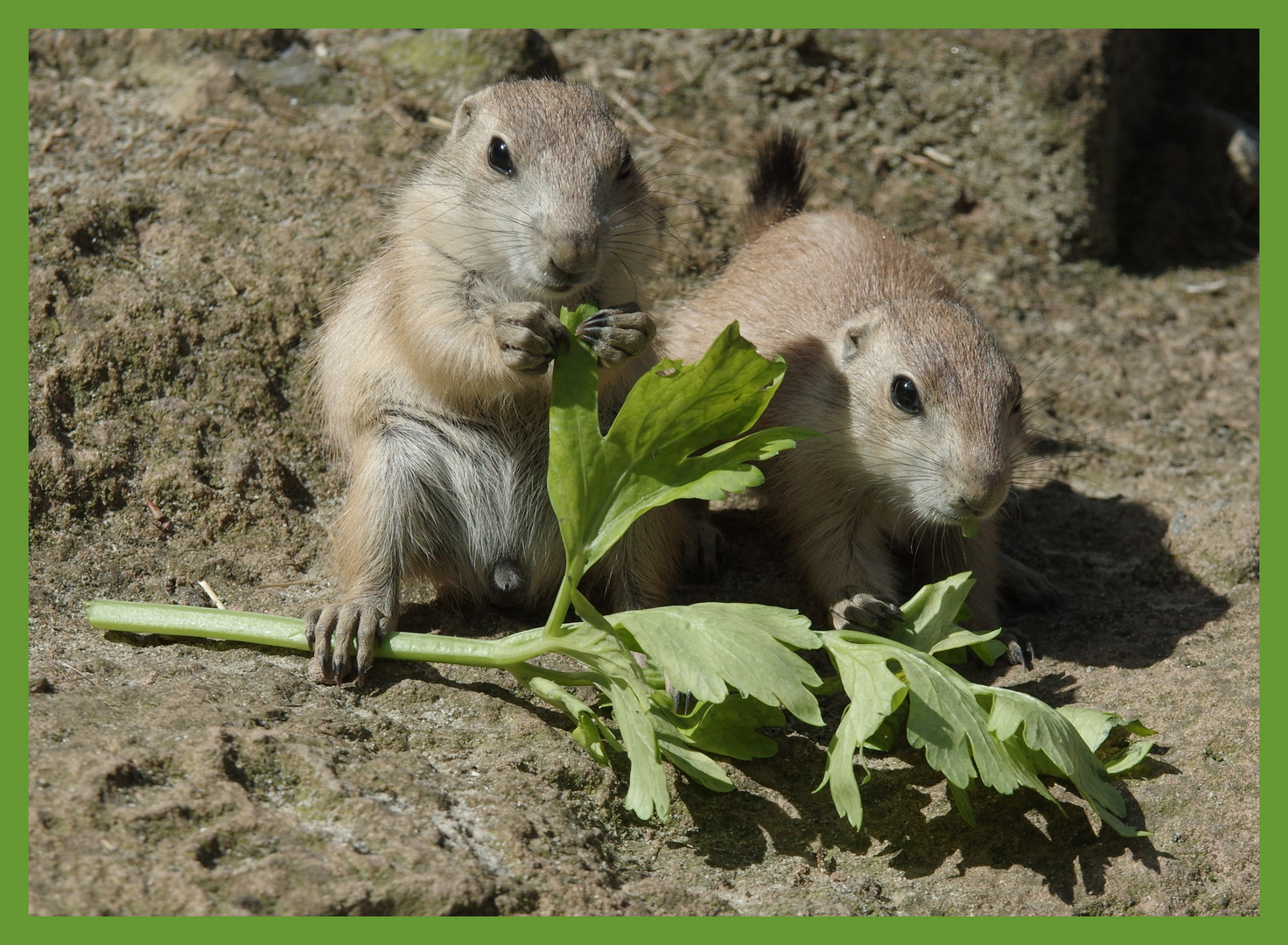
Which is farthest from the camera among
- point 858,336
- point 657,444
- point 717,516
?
point 717,516

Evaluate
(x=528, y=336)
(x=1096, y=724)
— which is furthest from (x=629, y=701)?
(x=1096, y=724)

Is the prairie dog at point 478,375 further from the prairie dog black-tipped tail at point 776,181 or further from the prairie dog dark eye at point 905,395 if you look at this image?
the prairie dog black-tipped tail at point 776,181

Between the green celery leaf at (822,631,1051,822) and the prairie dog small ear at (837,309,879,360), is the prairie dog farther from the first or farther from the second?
the green celery leaf at (822,631,1051,822)

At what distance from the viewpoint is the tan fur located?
450cm

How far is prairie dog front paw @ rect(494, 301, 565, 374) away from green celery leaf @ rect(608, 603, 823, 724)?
0.90 meters

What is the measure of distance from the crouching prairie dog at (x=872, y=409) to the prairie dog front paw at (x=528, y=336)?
1457 millimetres

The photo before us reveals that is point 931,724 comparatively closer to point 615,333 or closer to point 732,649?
point 732,649

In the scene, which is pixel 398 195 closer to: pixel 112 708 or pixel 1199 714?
pixel 112 708

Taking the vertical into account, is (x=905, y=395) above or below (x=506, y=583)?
above

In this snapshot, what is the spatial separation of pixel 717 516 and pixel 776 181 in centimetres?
182

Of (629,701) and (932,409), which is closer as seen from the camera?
(629,701)

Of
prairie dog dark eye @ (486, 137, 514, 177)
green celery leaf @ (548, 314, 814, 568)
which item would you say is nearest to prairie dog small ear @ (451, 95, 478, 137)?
prairie dog dark eye @ (486, 137, 514, 177)

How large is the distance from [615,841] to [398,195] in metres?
2.94

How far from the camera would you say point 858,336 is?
4906 millimetres
